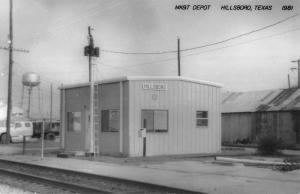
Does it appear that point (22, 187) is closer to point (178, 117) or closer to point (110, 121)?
point (110, 121)

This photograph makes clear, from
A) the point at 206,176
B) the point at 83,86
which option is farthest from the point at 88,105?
the point at 206,176

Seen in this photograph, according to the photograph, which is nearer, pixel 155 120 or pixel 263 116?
pixel 155 120

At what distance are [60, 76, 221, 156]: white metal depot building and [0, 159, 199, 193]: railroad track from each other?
490cm

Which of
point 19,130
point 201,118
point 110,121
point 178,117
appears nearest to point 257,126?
point 201,118

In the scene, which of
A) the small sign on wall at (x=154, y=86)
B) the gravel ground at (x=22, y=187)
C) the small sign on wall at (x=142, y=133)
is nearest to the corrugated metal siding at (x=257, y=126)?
the small sign on wall at (x=154, y=86)

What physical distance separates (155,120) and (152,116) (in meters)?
0.24

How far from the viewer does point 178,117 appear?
21.9m

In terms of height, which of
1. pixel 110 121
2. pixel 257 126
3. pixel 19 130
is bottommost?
pixel 19 130

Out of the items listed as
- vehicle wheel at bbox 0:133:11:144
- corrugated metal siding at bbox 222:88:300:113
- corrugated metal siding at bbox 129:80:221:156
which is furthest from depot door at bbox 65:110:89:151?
corrugated metal siding at bbox 222:88:300:113

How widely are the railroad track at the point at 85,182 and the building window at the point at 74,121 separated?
6.73 meters

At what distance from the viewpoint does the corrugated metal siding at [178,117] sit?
2108 centimetres

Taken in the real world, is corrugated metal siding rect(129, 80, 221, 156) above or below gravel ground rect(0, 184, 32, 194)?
above

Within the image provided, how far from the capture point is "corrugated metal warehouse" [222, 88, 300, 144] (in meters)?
32.0

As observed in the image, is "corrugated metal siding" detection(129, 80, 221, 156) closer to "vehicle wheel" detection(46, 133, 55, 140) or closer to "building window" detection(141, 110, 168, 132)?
"building window" detection(141, 110, 168, 132)
